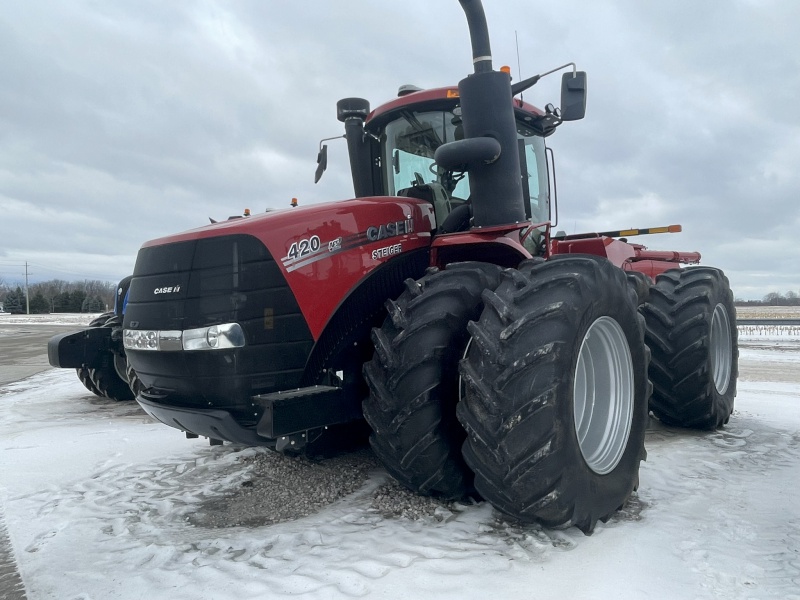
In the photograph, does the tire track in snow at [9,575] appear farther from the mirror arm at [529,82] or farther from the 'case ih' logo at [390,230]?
the mirror arm at [529,82]

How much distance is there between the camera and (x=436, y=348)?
2.76m

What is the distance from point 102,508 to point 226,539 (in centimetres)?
106

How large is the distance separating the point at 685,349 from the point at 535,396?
2.73 meters

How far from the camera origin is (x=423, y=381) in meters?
2.75

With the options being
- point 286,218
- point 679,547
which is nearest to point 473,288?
point 286,218

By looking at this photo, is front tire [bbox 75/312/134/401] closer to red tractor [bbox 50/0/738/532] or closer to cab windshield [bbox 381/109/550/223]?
red tractor [bbox 50/0/738/532]

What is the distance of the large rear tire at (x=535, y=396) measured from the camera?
251 centimetres

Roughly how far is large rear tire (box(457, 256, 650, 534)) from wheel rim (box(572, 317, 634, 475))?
289 millimetres

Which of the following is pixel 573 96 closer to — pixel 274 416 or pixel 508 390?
pixel 508 390

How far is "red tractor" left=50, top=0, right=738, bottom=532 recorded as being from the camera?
2.57 m

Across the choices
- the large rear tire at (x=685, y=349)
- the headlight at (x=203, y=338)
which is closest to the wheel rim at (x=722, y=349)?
the large rear tire at (x=685, y=349)

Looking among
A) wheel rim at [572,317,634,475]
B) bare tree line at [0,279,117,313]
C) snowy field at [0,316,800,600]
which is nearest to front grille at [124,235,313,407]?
snowy field at [0,316,800,600]

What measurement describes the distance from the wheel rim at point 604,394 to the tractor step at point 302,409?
1328 millimetres

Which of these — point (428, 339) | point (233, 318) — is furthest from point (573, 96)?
point (233, 318)
